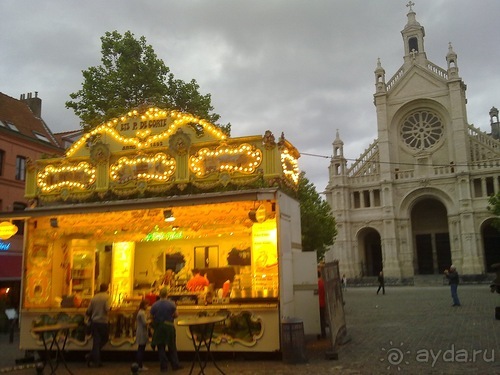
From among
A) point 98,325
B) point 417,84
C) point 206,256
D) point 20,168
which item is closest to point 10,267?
point 20,168

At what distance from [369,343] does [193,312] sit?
4.53 m

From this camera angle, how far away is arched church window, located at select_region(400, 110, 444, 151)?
49500mm

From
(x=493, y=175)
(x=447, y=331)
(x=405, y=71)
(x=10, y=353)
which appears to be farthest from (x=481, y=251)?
(x=10, y=353)

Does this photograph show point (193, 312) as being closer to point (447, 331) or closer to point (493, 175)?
point (447, 331)

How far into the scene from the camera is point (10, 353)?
13070 mm

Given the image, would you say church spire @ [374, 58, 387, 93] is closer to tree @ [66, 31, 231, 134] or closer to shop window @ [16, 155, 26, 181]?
tree @ [66, 31, 231, 134]

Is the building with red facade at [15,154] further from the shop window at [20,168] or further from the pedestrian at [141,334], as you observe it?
the pedestrian at [141,334]

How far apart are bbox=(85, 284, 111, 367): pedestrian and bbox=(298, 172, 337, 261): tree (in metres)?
14.4

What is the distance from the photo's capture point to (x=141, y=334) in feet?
32.8

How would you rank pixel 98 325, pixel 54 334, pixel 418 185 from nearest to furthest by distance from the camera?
pixel 54 334
pixel 98 325
pixel 418 185

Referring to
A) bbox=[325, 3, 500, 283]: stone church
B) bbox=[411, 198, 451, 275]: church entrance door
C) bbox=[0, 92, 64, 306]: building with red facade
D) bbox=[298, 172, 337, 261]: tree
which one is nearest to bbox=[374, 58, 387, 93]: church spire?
bbox=[325, 3, 500, 283]: stone church

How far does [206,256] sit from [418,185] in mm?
38535

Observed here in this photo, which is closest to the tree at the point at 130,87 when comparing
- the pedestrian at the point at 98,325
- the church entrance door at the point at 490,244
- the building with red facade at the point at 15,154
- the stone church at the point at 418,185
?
the building with red facade at the point at 15,154

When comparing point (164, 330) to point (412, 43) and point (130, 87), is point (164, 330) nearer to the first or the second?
point (130, 87)
